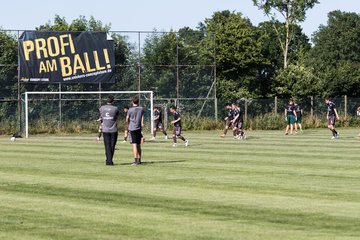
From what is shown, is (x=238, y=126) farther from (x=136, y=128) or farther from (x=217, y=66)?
(x=217, y=66)

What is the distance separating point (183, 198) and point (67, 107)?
44012mm

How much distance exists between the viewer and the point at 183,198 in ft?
57.2

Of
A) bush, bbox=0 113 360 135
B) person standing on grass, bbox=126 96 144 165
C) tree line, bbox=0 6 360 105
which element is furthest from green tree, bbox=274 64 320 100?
person standing on grass, bbox=126 96 144 165

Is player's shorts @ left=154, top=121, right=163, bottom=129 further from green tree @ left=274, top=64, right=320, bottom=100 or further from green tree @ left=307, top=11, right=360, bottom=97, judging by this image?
green tree @ left=307, top=11, right=360, bottom=97

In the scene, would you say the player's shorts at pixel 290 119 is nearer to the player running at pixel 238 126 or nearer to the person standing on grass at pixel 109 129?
the player running at pixel 238 126

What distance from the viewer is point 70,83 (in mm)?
61219

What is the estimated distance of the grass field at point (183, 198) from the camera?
43.7 ft

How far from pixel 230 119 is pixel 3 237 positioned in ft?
A: 123

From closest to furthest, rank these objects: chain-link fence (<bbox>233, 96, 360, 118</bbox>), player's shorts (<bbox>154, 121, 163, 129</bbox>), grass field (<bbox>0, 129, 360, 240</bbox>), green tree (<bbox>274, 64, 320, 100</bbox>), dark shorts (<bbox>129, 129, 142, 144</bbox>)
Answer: grass field (<bbox>0, 129, 360, 240</bbox>)
dark shorts (<bbox>129, 129, 142, 144</bbox>)
player's shorts (<bbox>154, 121, 163, 129</bbox>)
chain-link fence (<bbox>233, 96, 360, 118</bbox>)
green tree (<bbox>274, 64, 320, 100</bbox>)

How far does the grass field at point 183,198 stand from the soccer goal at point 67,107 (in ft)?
96.5

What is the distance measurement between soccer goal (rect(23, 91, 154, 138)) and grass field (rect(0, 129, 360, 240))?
2942 centimetres

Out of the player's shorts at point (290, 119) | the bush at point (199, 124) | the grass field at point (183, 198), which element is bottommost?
the grass field at point (183, 198)

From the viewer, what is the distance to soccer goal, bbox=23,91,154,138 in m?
59.7

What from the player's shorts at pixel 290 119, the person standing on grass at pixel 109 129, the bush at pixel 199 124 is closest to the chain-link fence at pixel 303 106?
the bush at pixel 199 124
